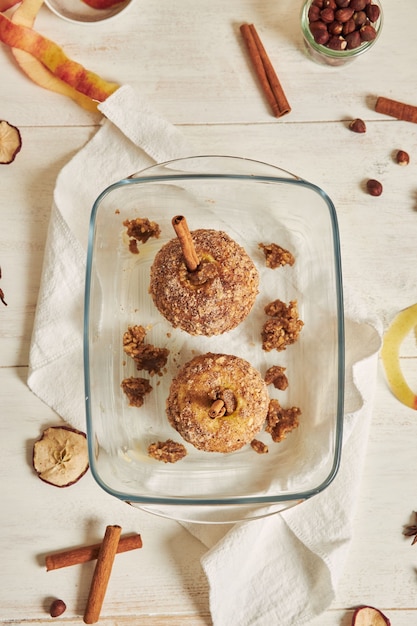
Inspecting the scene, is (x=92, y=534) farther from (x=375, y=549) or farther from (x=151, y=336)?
(x=375, y=549)

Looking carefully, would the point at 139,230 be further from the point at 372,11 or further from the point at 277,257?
the point at 372,11

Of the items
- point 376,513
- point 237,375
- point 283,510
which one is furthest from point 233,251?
point 376,513

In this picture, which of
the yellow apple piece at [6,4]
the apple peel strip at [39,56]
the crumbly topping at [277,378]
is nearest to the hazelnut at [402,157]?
the crumbly topping at [277,378]

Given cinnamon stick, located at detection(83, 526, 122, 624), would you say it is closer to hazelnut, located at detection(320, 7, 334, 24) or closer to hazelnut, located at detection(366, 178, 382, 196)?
hazelnut, located at detection(366, 178, 382, 196)

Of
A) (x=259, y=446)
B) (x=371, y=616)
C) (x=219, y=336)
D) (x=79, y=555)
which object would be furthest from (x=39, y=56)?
(x=371, y=616)

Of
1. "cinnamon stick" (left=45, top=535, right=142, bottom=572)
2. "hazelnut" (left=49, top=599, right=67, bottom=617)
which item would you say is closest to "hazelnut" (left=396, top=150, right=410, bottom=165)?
"cinnamon stick" (left=45, top=535, right=142, bottom=572)
